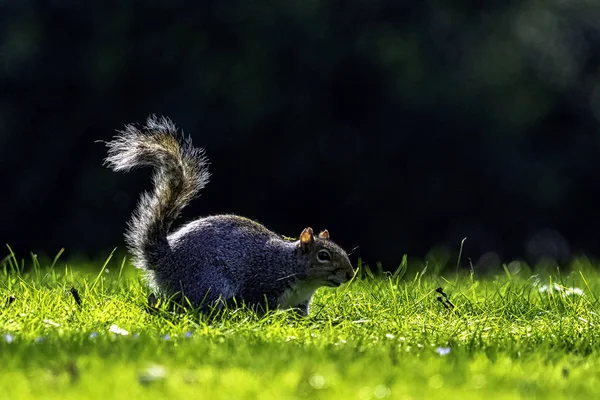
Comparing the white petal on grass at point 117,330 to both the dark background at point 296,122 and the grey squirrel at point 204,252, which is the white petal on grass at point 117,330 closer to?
the grey squirrel at point 204,252

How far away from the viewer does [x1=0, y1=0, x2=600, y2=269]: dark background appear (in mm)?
14641

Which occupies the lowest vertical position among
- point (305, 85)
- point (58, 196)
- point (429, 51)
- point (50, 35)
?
point (58, 196)

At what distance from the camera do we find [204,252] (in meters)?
5.62

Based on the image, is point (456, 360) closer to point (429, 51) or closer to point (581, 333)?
point (581, 333)

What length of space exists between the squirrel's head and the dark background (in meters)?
8.11

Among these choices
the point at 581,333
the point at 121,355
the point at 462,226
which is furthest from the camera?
the point at 462,226

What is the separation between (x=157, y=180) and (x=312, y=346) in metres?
1.91

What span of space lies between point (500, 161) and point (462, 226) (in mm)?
1118

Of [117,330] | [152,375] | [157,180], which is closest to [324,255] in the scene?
[157,180]

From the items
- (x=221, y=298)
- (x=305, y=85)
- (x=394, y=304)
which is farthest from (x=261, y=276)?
(x=305, y=85)

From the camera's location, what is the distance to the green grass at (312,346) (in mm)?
3566

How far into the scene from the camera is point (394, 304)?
5645mm

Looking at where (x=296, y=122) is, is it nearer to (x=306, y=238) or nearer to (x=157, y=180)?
(x=157, y=180)

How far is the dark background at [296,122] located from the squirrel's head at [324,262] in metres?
8.11
